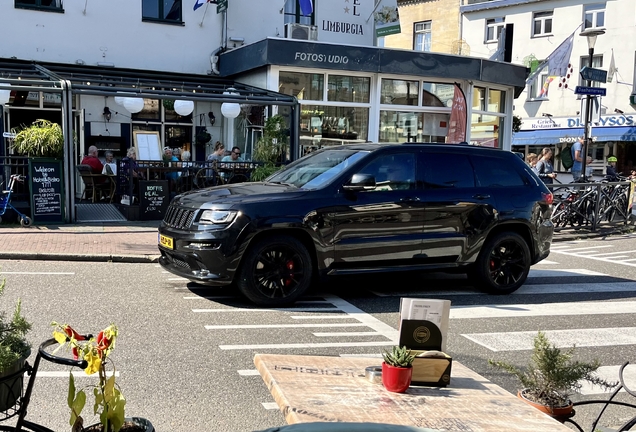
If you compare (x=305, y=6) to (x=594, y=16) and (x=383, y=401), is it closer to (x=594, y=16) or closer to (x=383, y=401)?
(x=383, y=401)

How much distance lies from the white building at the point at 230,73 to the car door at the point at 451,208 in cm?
801

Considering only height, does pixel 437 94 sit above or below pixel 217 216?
above

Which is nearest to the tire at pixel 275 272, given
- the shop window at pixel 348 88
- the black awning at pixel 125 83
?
the black awning at pixel 125 83

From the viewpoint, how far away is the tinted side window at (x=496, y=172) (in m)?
8.96

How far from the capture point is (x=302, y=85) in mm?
18516

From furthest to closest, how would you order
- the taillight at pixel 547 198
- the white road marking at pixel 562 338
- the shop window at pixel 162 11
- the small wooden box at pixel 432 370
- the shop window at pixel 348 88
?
the shop window at pixel 162 11, the shop window at pixel 348 88, the taillight at pixel 547 198, the white road marking at pixel 562 338, the small wooden box at pixel 432 370

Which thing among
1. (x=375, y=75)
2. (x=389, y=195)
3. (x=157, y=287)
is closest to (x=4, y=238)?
(x=157, y=287)

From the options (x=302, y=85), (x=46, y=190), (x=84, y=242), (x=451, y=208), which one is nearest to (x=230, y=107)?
(x=302, y=85)

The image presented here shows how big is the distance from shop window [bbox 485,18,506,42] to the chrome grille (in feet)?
109

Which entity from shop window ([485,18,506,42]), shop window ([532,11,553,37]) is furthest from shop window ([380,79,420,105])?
shop window ([485,18,506,42])

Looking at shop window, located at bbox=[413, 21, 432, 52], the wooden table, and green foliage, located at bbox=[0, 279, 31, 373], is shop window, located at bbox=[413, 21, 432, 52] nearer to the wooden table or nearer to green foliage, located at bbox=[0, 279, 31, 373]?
the wooden table

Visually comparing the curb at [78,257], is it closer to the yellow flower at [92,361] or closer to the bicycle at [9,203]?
the bicycle at [9,203]

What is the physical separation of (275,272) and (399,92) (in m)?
13.4

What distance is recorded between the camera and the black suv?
24.7 ft
